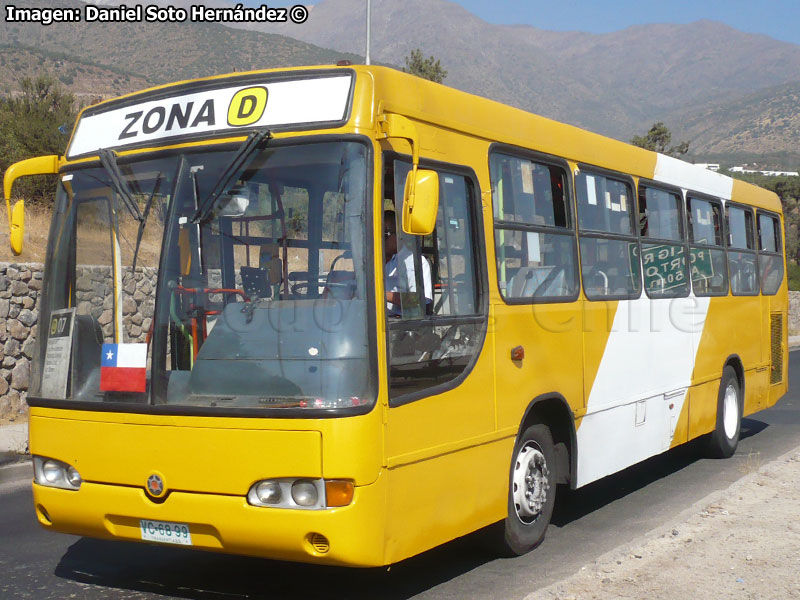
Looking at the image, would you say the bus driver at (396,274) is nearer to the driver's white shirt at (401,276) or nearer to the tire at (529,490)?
the driver's white shirt at (401,276)

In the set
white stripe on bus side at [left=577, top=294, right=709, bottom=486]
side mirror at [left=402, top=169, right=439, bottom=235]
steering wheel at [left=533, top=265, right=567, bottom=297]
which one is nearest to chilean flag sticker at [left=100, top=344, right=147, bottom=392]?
side mirror at [left=402, top=169, right=439, bottom=235]

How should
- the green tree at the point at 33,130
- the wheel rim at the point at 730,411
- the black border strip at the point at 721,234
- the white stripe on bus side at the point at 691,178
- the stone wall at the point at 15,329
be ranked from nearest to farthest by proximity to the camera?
the white stripe on bus side at the point at 691,178 < the black border strip at the point at 721,234 < the wheel rim at the point at 730,411 < the stone wall at the point at 15,329 < the green tree at the point at 33,130

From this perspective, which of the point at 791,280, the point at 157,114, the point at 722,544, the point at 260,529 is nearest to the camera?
the point at 260,529

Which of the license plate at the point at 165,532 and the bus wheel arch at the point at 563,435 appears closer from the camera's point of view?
the license plate at the point at 165,532

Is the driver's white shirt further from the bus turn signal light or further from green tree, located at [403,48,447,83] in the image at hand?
green tree, located at [403,48,447,83]

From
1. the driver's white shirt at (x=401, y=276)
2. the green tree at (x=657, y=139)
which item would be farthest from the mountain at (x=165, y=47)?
the driver's white shirt at (x=401, y=276)

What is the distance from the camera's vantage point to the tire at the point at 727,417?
34.6 ft

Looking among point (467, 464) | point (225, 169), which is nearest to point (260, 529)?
point (467, 464)

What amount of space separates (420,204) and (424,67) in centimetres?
2647

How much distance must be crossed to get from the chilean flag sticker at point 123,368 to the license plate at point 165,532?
70cm

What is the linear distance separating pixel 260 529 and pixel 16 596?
1897mm

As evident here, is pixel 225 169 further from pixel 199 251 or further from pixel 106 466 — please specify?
pixel 106 466

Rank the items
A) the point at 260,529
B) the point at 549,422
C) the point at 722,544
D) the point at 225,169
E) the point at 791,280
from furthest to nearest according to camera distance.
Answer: the point at 791,280
the point at 549,422
the point at 722,544
the point at 225,169
the point at 260,529

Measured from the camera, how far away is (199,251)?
5.27 meters
